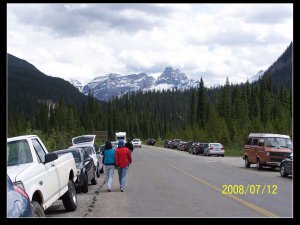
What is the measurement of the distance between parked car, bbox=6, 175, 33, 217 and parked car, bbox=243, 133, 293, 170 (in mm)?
21186

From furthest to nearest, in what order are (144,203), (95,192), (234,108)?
1. (234,108)
2. (95,192)
3. (144,203)

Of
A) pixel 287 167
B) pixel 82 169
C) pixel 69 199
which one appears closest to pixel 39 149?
pixel 69 199

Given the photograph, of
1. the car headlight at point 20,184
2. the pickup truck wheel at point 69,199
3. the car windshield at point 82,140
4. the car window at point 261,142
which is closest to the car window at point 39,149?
the pickup truck wheel at point 69,199

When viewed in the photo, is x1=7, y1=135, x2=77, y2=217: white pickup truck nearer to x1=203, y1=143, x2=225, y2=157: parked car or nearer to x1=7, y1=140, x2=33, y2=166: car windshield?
x1=7, y1=140, x2=33, y2=166: car windshield

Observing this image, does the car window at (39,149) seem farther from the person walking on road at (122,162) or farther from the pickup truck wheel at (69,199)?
the person walking on road at (122,162)

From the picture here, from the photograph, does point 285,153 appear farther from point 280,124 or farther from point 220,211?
point 280,124

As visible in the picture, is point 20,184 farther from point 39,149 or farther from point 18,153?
point 39,149

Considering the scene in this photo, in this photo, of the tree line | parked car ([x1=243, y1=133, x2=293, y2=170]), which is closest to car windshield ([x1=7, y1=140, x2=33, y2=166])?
parked car ([x1=243, y1=133, x2=293, y2=170])

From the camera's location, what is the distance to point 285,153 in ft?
86.9

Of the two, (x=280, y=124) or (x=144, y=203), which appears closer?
(x=144, y=203)

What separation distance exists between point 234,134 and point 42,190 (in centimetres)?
6557

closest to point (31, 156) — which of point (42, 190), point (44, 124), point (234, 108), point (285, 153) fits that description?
point (42, 190)

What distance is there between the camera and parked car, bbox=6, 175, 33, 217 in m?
6.64
